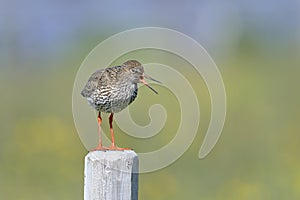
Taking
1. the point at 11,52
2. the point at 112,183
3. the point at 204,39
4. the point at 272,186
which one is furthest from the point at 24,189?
the point at 204,39

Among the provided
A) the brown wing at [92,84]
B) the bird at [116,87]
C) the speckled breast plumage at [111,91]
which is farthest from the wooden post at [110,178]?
the brown wing at [92,84]

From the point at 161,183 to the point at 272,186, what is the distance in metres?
0.98

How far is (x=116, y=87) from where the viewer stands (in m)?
3.91

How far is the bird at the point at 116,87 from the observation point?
3.85 metres

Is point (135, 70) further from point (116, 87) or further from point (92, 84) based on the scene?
point (92, 84)

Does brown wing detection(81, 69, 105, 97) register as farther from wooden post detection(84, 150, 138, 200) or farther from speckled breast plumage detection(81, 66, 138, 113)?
wooden post detection(84, 150, 138, 200)

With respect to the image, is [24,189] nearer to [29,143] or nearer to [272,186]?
[29,143]

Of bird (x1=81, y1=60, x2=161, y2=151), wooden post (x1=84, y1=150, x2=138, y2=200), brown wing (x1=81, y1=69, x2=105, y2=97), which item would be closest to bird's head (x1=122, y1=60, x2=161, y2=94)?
bird (x1=81, y1=60, x2=161, y2=151)

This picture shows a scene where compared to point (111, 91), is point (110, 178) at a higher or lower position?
lower

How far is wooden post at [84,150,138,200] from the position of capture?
287 cm

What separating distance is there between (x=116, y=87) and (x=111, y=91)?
1.4 inches

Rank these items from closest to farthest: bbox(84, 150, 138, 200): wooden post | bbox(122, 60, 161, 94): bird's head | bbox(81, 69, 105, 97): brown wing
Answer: bbox(84, 150, 138, 200): wooden post → bbox(122, 60, 161, 94): bird's head → bbox(81, 69, 105, 97): brown wing

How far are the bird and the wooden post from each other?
0.88m

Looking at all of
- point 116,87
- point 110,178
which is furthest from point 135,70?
point 110,178
